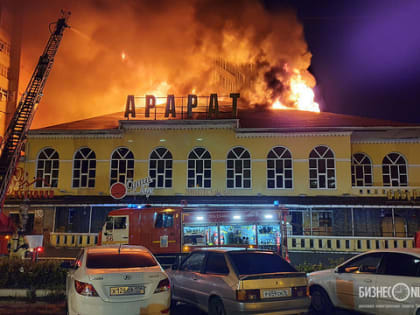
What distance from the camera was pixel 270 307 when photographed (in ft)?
24.6

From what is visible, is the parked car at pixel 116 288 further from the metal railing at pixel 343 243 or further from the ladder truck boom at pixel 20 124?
the ladder truck boom at pixel 20 124

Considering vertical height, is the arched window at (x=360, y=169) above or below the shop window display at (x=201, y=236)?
above

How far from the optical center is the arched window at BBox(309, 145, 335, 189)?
24.5 m

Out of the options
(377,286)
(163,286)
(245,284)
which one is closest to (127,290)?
(163,286)

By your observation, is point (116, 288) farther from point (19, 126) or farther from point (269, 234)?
point (19, 126)

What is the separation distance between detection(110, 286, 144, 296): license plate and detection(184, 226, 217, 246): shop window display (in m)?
9.40

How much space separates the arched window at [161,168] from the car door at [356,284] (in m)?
17.3

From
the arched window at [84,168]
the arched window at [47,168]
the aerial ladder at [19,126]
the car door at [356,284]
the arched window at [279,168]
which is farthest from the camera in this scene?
the arched window at [47,168]

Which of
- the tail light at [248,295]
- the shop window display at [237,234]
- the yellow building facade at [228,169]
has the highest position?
the yellow building facade at [228,169]

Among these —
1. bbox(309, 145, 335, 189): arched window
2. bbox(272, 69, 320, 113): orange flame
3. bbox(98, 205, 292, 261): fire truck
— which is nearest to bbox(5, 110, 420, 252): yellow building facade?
bbox(309, 145, 335, 189): arched window

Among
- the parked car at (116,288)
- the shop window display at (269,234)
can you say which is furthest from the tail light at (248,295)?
the shop window display at (269,234)

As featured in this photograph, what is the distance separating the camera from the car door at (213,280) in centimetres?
789

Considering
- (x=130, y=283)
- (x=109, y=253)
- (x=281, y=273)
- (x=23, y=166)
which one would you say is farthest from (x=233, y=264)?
(x=23, y=166)

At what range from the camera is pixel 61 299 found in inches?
417
